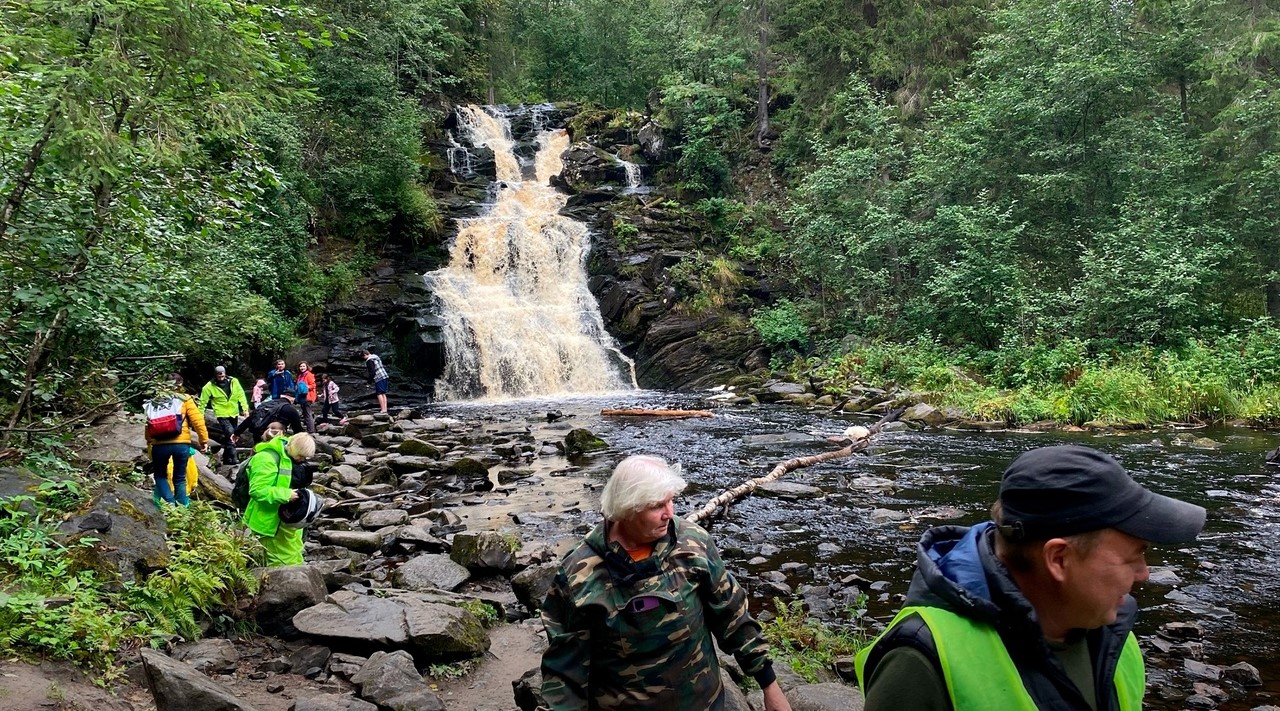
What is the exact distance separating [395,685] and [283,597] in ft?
5.53

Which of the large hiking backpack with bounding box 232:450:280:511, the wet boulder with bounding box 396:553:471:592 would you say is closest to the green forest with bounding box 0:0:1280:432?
the large hiking backpack with bounding box 232:450:280:511

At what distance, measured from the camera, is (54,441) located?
6.54m

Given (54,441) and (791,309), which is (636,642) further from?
(791,309)

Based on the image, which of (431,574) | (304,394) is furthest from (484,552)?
(304,394)

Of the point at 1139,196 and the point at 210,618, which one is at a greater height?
the point at 1139,196

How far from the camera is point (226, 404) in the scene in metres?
13.5

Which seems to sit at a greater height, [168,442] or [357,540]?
[168,442]

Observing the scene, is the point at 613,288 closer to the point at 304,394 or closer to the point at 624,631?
the point at 304,394

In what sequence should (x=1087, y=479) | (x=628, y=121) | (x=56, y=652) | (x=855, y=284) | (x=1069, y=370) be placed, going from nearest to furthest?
1. (x=1087, y=479)
2. (x=56, y=652)
3. (x=1069, y=370)
4. (x=855, y=284)
5. (x=628, y=121)

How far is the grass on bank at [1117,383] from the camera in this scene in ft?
54.6

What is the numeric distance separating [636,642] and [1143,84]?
27152 millimetres

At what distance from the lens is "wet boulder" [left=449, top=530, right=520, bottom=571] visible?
780 centimetres

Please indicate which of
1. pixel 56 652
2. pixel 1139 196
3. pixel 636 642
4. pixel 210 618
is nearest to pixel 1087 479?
pixel 636 642

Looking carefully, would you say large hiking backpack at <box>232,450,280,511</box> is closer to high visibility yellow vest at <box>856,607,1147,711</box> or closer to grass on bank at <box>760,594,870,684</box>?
grass on bank at <box>760,594,870,684</box>
